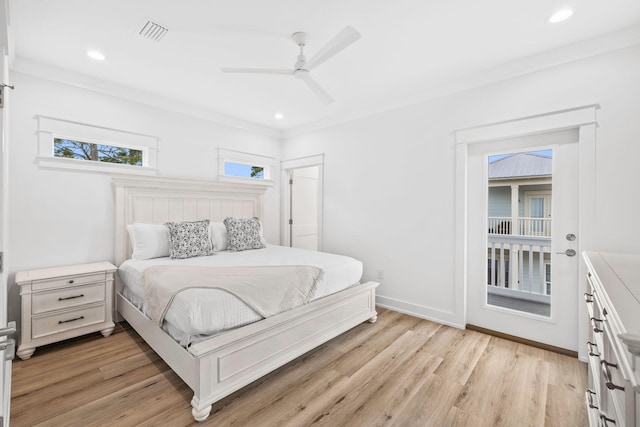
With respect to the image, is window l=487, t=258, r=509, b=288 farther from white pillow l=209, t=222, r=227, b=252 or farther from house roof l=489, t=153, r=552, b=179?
white pillow l=209, t=222, r=227, b=252

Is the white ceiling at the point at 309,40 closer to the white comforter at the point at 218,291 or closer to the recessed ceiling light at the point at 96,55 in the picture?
the recessed ceiling light at the point at 96,55

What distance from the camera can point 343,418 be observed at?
5.74 feet

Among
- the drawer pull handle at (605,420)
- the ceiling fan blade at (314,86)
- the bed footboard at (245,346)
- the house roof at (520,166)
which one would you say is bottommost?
the bed footboard at (245,346)

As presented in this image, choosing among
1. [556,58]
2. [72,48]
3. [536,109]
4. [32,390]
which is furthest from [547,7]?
[32,390]

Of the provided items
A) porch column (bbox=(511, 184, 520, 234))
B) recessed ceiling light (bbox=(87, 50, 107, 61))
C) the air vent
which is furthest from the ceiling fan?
porch column (bbox=(511, 184, 520, 234))

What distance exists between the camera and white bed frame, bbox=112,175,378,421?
1791mm

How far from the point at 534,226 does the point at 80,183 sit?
A: 451cm

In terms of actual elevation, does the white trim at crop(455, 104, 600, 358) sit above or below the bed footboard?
above

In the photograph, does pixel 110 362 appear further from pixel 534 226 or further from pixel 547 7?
pixel 547 7

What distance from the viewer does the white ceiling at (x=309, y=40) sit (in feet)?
6.56

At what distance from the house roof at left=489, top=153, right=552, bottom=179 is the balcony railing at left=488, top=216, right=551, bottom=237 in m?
0.41

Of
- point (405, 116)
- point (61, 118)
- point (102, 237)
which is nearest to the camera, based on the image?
point (61, 118)

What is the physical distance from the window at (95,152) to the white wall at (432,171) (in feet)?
7.50

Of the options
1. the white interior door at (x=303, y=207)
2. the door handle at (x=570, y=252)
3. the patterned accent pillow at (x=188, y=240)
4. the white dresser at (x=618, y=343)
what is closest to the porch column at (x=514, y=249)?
the door handle at (x=570, y=252)
